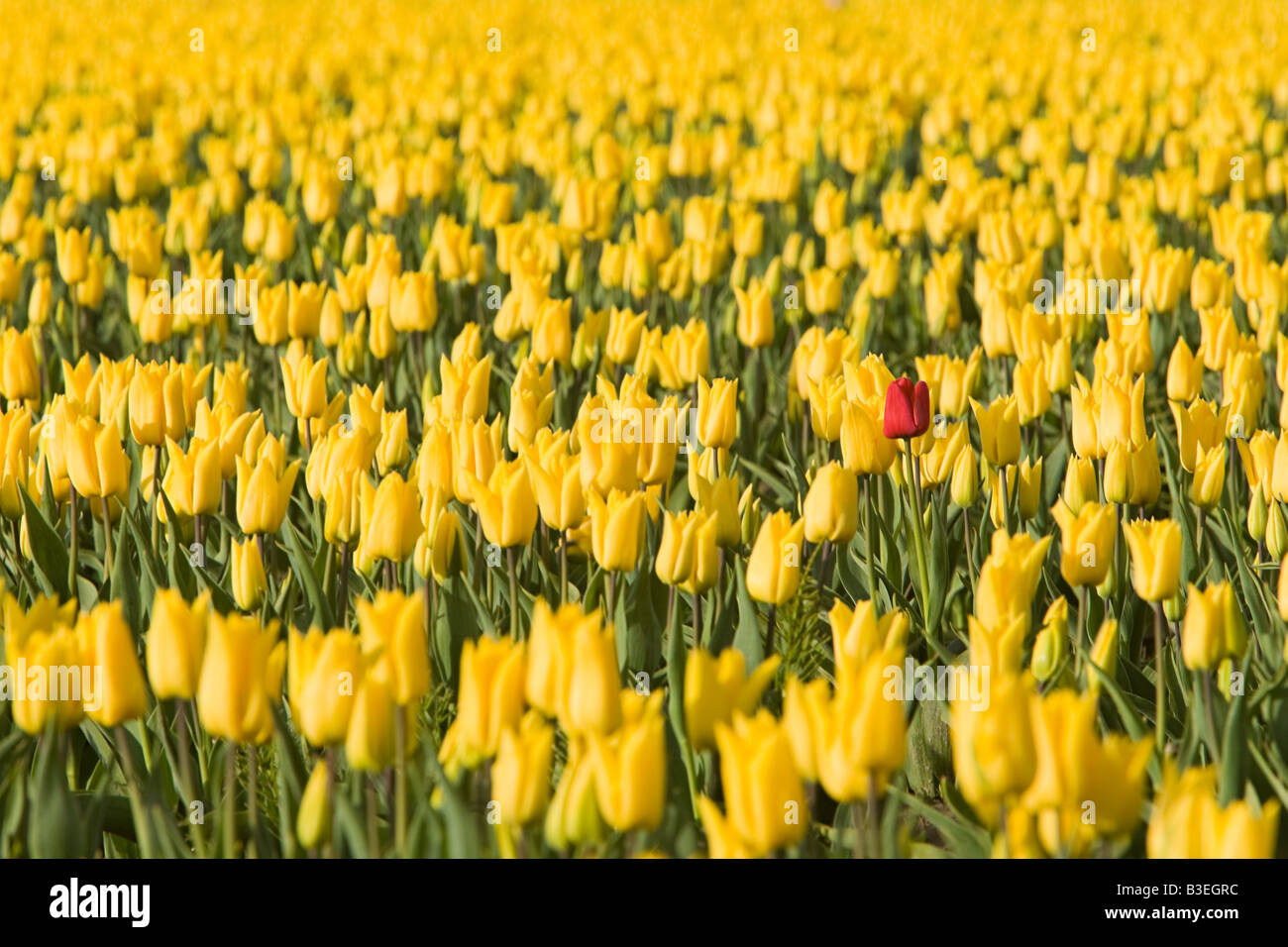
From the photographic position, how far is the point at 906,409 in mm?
2779

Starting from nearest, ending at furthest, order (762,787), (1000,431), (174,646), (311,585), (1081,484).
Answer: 1. (762,787)
2. (174,646)
3. (311,585)
4. (1081,484)
5. (1000,431)

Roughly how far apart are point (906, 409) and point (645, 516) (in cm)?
55

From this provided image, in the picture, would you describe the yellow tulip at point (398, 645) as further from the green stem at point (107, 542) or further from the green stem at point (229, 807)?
the green stem at point (107, 542)

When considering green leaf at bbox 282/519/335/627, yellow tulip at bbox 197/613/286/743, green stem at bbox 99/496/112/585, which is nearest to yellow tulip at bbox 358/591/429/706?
yellow tulip at bbox 197/613/286/743

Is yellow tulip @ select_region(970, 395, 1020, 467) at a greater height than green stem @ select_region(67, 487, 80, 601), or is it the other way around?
yellow tulip @ select_region(970, 395, 1020, 467)

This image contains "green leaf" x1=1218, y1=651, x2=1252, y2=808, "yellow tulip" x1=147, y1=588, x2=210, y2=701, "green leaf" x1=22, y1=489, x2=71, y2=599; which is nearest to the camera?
"yellow tulip" x1=147, y1=588, x2=210, y2=701

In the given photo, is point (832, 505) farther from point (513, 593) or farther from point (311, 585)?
point (311, 585)

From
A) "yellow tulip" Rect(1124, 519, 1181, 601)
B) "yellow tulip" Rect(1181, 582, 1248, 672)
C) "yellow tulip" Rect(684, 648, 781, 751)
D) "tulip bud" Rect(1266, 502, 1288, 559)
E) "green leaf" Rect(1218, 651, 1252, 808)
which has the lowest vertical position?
"green leaf" Rect(1218, 651, 1252, 808)

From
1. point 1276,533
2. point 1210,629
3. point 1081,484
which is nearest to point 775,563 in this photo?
point 1210,629

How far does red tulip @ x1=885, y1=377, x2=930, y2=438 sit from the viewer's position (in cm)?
277

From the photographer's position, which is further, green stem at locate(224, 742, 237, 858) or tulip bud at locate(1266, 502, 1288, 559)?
tulip bud at locate(1266, 502, 1288, 559)

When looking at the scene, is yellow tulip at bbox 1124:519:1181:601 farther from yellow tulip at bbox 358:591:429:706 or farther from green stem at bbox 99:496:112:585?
green stem at bbox 99:496:112:585

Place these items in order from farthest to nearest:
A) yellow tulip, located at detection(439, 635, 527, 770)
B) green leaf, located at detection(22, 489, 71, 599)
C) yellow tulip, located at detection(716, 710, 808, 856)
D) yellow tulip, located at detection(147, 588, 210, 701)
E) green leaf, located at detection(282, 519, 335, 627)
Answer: green leaf, located at detection(22, 489, 71, 599) < green leaf, located at detection(282, 519, 335, 627) < yellow tulip, located at detection(147, 588, 210, 701) < yellow tulip, located at detection(439, 635, 527, 770) < yellow tulip, located at detection(716, 710, 808, 856)

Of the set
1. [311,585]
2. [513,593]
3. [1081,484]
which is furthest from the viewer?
[1081,484]
